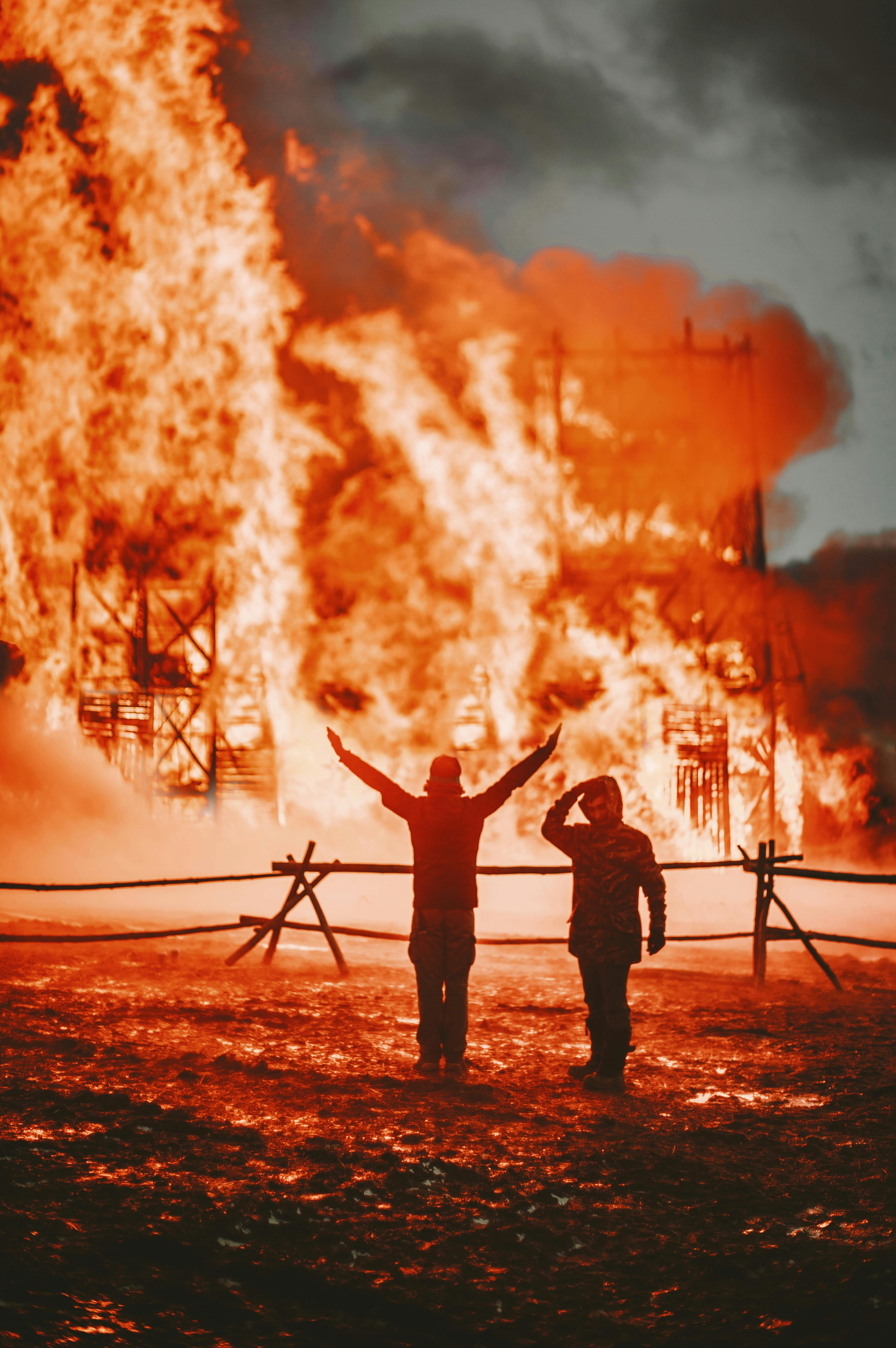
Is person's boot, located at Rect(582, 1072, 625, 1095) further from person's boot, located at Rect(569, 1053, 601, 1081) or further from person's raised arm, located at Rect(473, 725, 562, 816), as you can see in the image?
person's raised arm, located at Rect(473, 725, 562, 816)

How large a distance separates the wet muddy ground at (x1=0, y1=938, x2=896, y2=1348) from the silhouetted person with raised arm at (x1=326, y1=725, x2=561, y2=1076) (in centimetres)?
29

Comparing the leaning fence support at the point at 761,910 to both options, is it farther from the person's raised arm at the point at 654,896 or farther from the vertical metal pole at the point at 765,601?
the vertical metal pole at the point at 765,601

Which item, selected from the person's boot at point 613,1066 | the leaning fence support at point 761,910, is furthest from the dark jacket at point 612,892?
the leaning fence support at point 761,910

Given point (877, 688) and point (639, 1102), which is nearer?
point (639, 1102)

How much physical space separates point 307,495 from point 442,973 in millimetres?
13454

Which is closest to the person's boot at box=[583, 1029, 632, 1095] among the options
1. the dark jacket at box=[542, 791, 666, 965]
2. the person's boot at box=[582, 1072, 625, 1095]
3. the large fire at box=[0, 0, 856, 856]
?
the person's boot at box=[582, 1072, 625, 1095]

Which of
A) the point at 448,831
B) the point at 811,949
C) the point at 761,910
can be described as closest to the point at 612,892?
the point at 448,831

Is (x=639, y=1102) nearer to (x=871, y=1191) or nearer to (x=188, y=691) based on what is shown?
(x=871, y=1191)

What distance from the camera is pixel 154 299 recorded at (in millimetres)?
16703

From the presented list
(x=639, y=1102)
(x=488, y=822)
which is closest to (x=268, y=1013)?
(x=639, y=1102)

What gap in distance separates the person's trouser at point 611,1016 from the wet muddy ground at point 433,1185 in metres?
0.21

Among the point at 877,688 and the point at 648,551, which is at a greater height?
the point at 648,551

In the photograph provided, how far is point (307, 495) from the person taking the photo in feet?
58.2

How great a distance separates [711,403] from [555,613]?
6.22 meters
